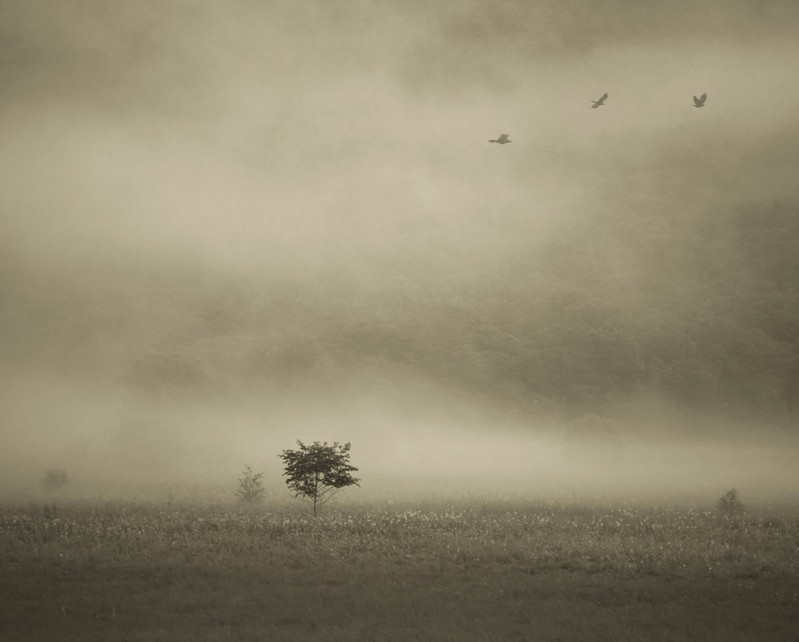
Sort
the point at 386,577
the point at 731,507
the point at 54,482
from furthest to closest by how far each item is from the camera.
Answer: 1. the point at 54,482
2. the point at 731,507
3. the point at 386,577

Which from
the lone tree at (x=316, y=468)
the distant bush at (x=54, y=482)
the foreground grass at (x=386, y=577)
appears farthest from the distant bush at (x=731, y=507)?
the distant bush at (x=54, y=482)

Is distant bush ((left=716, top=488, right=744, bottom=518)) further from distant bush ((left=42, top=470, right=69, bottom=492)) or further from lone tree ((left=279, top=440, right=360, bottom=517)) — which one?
distant bush ((left=42, top=470, right=69, bottom=492))

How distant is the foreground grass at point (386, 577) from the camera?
21625 mm

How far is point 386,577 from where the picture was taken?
27.4 meters

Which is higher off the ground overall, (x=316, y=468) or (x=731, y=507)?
(x=316, y=468)

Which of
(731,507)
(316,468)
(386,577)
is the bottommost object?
(386,577)

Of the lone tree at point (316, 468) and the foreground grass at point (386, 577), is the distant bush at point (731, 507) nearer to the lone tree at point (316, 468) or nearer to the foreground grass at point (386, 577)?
the foreground grass at point (386, 577)

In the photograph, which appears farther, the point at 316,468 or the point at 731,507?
the point at 731,507

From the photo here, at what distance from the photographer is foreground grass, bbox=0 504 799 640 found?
21.6m

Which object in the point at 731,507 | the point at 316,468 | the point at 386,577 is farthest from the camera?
the point at 731,507

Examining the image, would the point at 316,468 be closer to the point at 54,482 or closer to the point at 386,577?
the point at 386,577

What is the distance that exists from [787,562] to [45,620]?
27386mm

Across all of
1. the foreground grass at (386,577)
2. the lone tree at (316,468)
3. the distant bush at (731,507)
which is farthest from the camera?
the distant bush at (731,507)

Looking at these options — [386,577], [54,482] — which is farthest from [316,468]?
[54,482]
